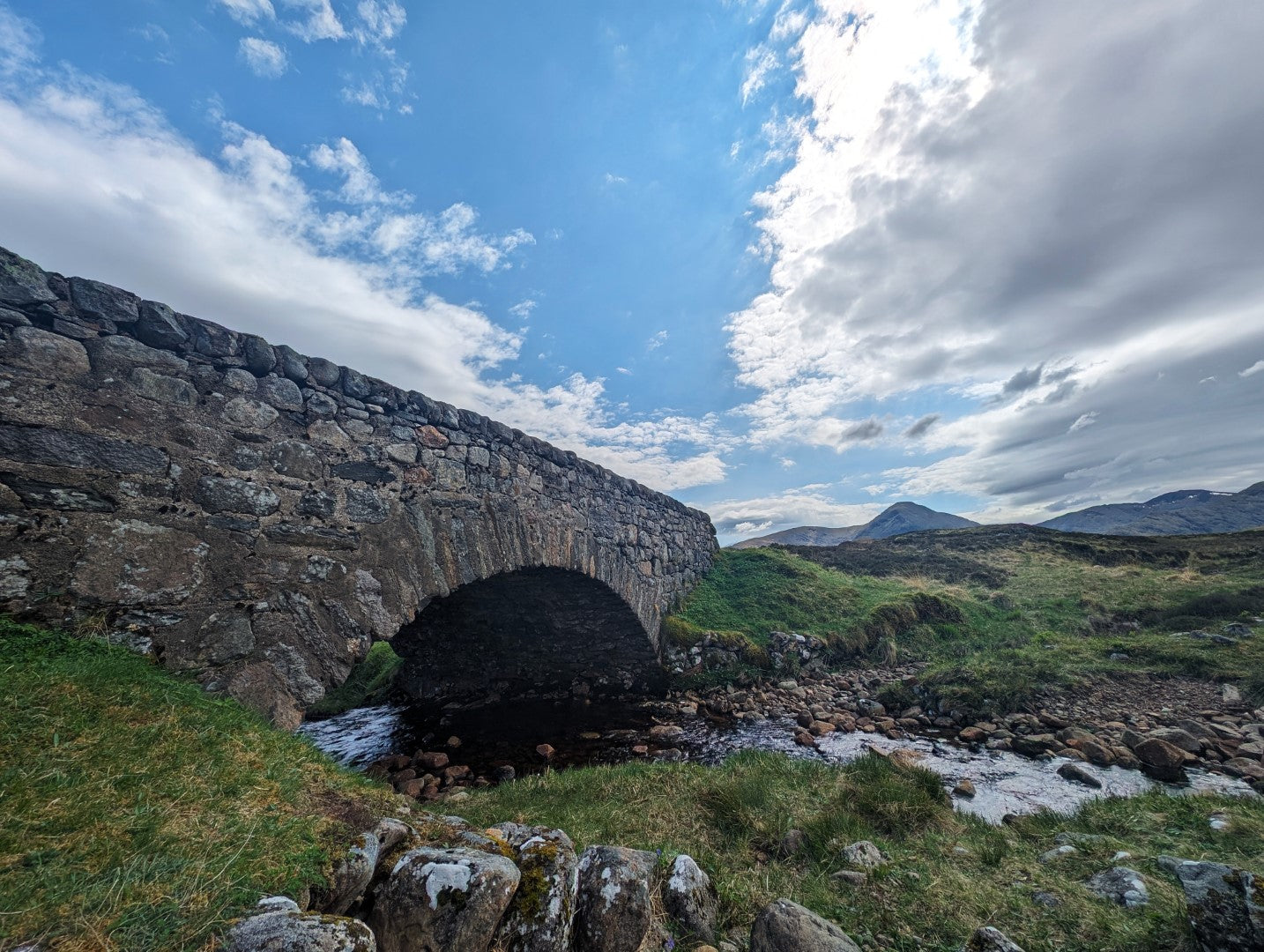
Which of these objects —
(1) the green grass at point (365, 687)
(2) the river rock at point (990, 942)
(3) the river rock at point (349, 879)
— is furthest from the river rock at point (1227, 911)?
(1) the green grass at point (365, 687)

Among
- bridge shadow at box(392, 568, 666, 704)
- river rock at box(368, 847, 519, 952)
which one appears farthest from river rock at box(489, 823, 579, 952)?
bridge shadow at box(392, 568, 666, 704)

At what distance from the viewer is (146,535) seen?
139 inches

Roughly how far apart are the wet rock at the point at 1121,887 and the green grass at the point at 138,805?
12.8ft

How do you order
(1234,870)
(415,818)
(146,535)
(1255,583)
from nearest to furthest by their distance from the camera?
(1234,870)
(415,818)
(146,535)
(1255,583)

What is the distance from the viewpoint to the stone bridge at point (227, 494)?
10.4 ft

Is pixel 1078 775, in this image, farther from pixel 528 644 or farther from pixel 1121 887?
pixel 528 644

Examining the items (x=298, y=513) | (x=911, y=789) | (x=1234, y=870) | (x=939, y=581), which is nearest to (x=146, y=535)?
(x=298, y=513)

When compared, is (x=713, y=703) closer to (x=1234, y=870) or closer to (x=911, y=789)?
(x=911, y=789)

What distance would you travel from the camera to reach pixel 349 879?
2021 millimetres

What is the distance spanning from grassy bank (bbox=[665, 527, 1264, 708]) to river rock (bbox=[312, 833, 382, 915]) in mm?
8707

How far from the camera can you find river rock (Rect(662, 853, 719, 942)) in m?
2.35

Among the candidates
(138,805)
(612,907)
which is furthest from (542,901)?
(138,805)

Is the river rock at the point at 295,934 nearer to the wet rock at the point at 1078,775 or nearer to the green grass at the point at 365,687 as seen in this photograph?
the wet rock at the point at 1078,775

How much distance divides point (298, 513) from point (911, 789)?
6.34 meters
